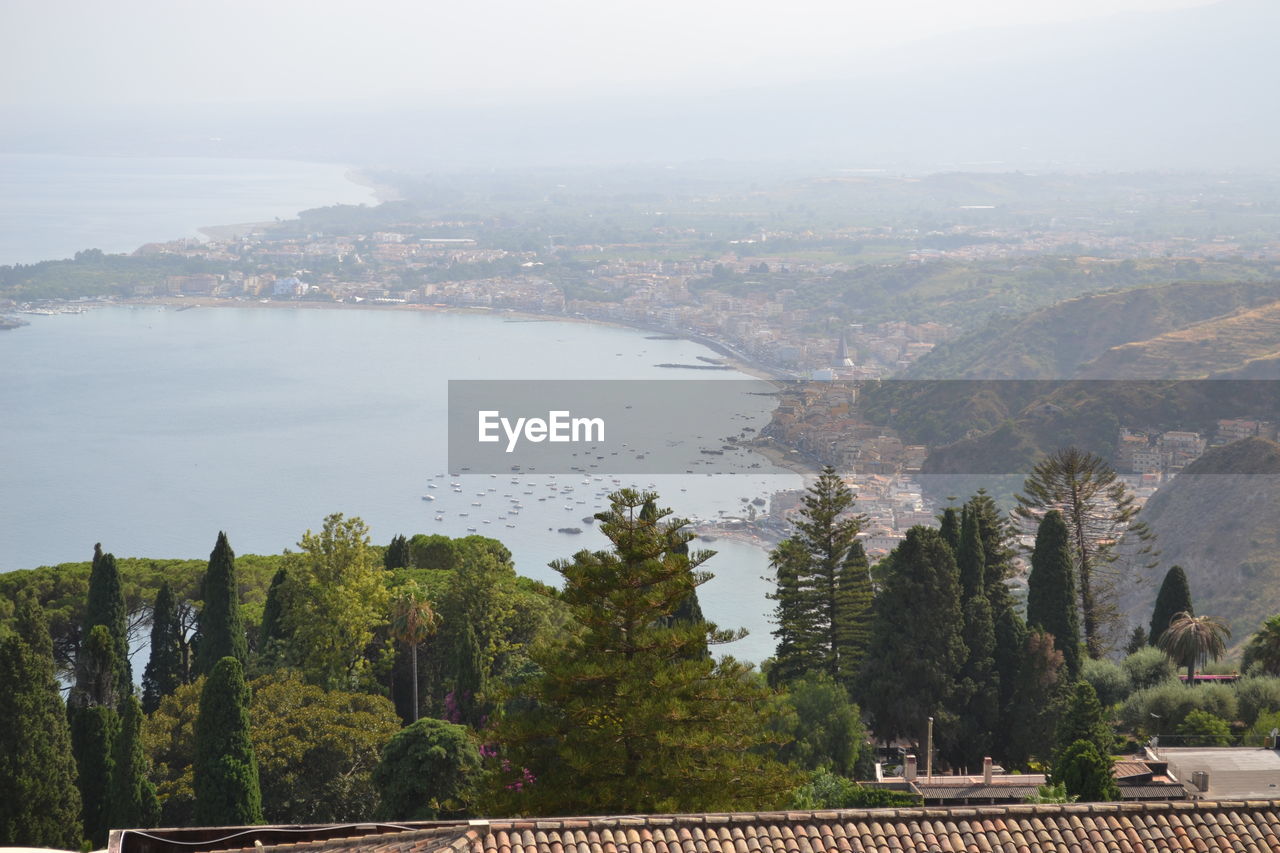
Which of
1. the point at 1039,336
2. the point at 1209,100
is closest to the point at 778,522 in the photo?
the point at 1039,336

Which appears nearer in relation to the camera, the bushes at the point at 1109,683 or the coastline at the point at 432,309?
the bushes at the point at 1109,683

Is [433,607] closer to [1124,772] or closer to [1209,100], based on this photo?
[1124,772]

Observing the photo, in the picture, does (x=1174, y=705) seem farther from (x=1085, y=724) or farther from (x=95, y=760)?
(x=95, y=760)

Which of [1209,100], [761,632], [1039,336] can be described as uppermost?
[1209,100]

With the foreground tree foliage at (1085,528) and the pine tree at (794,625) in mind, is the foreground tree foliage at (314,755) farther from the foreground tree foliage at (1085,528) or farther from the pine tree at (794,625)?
the foreground tree foliage at (1085,528)

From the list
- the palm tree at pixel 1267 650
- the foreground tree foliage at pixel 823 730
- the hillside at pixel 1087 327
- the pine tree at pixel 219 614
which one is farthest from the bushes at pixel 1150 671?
the hillside at pixel 1087 327

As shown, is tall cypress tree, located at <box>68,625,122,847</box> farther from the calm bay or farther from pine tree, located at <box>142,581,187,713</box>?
the calm bay
